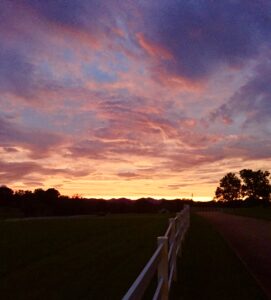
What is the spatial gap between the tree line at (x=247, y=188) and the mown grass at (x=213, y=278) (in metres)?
157

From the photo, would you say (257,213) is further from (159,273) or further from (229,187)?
(229,187)

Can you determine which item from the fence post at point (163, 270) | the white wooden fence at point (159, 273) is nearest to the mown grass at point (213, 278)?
the white wooden fence at point (159, 273)

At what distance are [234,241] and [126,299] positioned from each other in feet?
69.3

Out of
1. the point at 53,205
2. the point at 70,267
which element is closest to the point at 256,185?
the point at 53,205

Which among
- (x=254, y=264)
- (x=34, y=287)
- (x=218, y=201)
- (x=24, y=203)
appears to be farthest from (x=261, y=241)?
(x=218, y=201)

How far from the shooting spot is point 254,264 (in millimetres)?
16016

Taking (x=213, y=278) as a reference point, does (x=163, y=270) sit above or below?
above

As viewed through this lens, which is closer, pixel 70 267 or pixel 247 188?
pixel 70 267

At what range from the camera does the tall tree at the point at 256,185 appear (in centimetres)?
17825

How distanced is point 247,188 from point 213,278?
176463 mm

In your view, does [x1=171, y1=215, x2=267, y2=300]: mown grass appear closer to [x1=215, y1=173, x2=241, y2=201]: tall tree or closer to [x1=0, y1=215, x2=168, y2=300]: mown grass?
[x1=0, y1=215, x2=168, y2=300]: mown grass

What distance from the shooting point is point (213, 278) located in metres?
13.3

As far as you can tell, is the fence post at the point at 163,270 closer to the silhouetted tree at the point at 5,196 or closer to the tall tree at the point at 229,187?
the silhouetted tree at the point at 5,196

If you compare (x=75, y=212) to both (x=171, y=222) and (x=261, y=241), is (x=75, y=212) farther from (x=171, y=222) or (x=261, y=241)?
(x=171, y=222)
